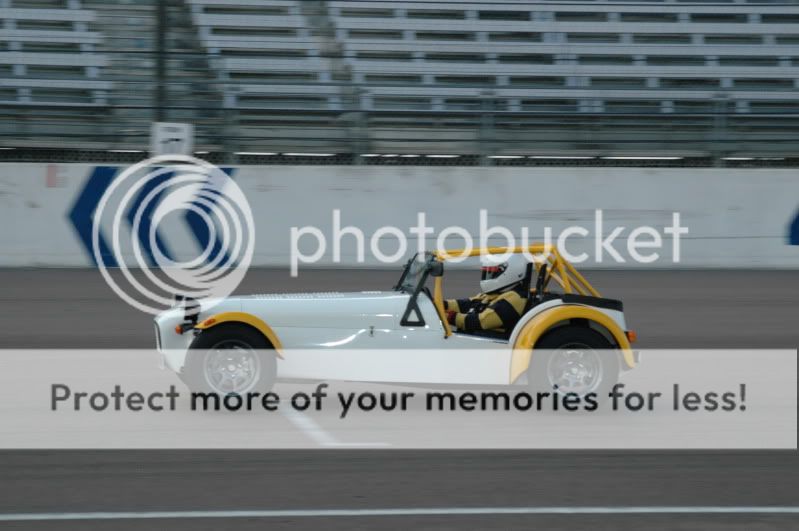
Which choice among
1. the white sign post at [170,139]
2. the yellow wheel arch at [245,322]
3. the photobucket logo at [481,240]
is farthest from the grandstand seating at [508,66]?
the yellow wheel arch at [245,322]

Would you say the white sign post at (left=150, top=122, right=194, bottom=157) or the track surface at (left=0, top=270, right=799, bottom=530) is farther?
the white sign post at (left=150, top=122, right=194, bottom=157)

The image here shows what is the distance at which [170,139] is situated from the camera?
1508 cm

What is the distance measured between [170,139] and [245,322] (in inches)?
337

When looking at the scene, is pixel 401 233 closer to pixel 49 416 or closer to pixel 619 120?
pixel 619 120

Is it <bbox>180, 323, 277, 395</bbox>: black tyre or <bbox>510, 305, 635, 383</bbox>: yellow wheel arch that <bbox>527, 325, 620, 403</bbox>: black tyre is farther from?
<bbox>180, 323, 277, 395</bbox>: black tyre

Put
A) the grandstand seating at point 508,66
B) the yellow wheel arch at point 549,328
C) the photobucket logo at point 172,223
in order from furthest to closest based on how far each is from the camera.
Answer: the grandstand seating at point 508,66 → the photobucket logo at point 172,223 → the yellow wheel arch at point 549,328

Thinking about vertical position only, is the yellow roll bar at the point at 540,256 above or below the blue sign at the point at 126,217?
below
